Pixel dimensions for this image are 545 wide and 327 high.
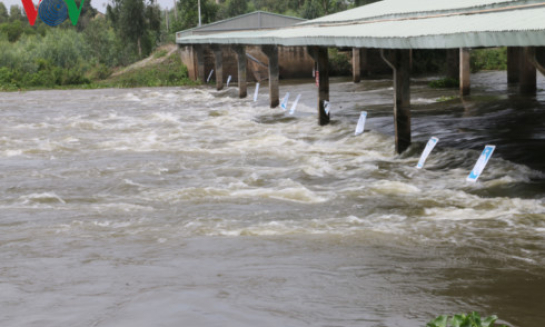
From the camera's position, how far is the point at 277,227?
30.6ft

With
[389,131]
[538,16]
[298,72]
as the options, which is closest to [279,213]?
[538,16]

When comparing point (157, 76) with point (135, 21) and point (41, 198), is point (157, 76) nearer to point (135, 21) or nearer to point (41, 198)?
point (135, 21)

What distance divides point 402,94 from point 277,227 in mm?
5781

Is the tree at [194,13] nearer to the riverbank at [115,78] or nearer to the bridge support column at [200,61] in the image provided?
the riverbank at [115,78]

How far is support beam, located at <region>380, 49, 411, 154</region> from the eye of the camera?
13.9 metres

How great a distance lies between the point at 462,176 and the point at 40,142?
11.5 metres

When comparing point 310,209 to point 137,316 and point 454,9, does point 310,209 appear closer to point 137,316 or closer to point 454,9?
point 137,316

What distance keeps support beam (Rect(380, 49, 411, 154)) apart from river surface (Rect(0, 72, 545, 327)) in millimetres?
323

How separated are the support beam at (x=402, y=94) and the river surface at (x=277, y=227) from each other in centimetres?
32

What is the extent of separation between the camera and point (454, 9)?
44.1 feet

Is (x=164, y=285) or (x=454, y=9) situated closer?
(x=164, y=285)

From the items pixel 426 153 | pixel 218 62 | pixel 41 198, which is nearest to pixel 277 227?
pixel 41 198

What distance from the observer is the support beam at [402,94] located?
13.9m

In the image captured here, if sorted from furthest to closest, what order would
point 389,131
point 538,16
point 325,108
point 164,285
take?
point 325,108, point 389,131, point 538,16, point 164,285
